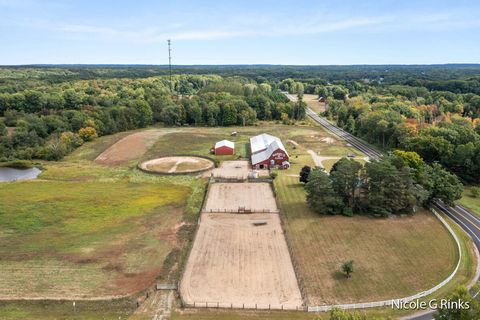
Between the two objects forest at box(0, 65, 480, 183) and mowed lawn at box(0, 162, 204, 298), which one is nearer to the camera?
mowed lawn at box(0, 162, 204, 298)

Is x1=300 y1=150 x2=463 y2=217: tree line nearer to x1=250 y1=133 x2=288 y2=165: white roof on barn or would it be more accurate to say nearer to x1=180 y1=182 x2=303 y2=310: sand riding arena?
x1=180 y1=182 x2=303 y2=310: sand riding arena

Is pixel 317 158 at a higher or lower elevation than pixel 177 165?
higher

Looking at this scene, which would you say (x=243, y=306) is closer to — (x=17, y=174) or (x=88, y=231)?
(x=88, y=231)

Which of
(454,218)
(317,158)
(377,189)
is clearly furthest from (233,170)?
(454,218)

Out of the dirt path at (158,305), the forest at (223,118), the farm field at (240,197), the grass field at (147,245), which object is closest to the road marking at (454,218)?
the grass field at (147,245)

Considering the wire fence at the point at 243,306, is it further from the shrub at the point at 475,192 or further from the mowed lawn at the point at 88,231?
the shrub at the point at 475,192

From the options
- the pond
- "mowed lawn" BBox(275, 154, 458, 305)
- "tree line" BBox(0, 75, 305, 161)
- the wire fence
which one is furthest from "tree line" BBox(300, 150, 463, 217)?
"tree line" BBox(0, 75, 305, 161)

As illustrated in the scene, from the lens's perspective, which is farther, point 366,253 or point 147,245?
point 147,245

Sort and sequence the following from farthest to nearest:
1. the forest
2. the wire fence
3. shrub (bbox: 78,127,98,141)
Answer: shrub (bbox: 78,127,98,141), the forest, the wire fence
